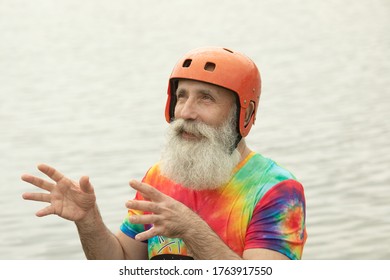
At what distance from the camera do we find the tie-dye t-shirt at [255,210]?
498 centimetres

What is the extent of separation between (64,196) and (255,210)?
89 cm

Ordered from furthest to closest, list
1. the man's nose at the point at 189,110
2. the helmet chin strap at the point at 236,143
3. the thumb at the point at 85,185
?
the helmet chin strap at the point at 236,143 → the man's nose at the point at 189,110 → the thumb at the point at 85,185

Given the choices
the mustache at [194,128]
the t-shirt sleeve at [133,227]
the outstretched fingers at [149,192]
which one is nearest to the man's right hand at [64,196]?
the t-shirt sleeve at [133,227]

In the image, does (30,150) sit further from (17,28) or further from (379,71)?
(17,28)

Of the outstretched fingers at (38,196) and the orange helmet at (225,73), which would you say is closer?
the outstretched fingers at (38,196)

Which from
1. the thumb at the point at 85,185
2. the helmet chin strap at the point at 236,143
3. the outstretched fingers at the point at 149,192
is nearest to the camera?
the outstretched fingers at the point at 149,192

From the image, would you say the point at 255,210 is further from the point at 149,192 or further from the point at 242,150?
the point at 149,192

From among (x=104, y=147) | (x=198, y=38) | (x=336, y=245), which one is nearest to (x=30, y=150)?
(x=104, y=147)

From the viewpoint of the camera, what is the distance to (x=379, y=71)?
2259 cm

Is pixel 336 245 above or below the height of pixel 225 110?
below

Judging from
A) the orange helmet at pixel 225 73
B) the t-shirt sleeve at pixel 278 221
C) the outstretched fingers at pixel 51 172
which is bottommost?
the t-shirt sleeve at pixel 278 221

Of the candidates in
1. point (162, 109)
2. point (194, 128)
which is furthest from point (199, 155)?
point (162, 109)

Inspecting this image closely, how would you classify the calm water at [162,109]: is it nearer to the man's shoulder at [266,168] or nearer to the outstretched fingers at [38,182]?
the man's shoulder at [266,168]

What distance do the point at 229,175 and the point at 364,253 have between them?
4945mm
